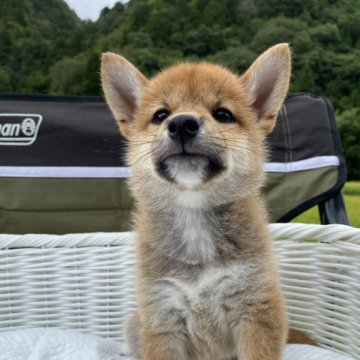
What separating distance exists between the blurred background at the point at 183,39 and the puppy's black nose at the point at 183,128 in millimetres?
2636

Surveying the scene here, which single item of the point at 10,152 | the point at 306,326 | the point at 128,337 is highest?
the point at 10,152

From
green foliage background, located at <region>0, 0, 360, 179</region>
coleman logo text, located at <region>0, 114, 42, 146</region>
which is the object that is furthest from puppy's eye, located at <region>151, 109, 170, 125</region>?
green foliage background, located at <region>0, 0, 360, 179</region>

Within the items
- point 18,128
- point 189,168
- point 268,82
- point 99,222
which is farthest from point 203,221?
point 18,128

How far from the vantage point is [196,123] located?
1.07 metres

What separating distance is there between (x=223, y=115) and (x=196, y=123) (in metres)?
0.17

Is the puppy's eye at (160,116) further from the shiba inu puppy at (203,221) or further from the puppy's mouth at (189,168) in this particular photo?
the puppy's mouth at (189,168)

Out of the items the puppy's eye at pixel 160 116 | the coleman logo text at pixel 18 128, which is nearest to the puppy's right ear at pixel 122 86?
the puppy's eye at pixel 160 116

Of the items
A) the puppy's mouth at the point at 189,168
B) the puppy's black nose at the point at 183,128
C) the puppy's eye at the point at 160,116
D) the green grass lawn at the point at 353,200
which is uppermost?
the puppy's black nose at the point at 183,128

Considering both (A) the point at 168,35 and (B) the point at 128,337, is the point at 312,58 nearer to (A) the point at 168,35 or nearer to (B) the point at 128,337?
(A) the point at 168,35

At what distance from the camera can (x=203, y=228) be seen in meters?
1.20

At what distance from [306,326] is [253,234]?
0.62 metres

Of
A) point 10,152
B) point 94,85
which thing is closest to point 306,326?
point 10,152

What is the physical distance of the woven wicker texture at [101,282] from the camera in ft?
5.20

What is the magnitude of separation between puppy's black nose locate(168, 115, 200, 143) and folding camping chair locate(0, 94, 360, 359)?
639mm
